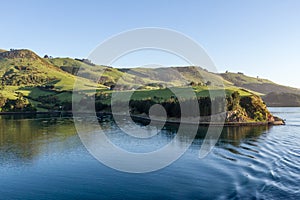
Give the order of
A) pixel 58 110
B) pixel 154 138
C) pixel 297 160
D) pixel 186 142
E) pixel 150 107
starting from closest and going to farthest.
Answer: pixel 297 160, pixel 186 142, pixel 154 138, pixel 150 107, pixel 58 110

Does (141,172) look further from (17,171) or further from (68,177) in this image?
(17,171)

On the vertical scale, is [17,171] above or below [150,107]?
below

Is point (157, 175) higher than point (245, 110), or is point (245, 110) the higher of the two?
point (245, 110)

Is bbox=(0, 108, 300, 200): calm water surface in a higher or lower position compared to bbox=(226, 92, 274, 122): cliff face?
lower

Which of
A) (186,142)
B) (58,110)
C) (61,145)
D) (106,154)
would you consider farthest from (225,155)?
(58,110)

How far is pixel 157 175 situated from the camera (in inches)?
1396

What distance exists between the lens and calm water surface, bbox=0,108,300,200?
28.8 metres

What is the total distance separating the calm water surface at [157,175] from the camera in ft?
94.6

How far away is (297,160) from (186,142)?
73.8 feet

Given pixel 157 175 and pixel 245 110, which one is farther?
pixel 245 110

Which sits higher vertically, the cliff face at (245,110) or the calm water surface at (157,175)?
the cliff face at (245,110)

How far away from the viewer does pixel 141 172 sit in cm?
3669

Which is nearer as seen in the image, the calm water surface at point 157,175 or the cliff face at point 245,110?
the calm water surface at point 157,175

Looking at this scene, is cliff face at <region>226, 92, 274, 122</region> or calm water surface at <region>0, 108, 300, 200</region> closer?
calm water surface at <region>0, 108, 300, 200</region>
